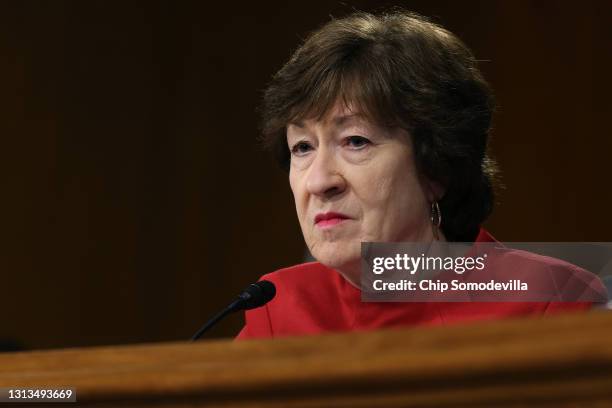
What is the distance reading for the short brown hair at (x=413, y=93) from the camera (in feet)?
4.94

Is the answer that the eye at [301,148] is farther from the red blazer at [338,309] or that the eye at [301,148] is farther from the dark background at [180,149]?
the dark background at [180,149]

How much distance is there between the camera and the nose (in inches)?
58.1

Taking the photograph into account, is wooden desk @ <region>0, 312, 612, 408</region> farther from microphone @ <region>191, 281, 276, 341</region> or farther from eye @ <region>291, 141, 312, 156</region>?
eye @ <region>291, 141, 312, 156</region>

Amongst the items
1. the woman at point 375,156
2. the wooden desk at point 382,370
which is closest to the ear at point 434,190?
the woman at point 375,156

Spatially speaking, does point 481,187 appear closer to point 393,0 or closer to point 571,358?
point 571,358

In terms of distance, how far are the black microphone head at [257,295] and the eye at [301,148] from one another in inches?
11.2

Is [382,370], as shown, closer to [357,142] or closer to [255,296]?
[255,296]

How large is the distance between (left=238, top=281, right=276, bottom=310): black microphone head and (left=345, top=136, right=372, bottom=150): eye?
0.28m

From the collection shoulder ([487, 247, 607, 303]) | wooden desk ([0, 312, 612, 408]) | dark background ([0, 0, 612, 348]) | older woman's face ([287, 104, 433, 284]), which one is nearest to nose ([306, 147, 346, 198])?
older woman's face ([287, 104, 433, 284])

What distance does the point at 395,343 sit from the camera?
571 mm

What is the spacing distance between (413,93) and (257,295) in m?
0.42

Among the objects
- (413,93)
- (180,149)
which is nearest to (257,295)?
(413,93)

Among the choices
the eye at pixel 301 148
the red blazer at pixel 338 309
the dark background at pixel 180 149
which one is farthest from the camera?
the dark background at pixel 180 149

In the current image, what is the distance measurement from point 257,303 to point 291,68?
0.45m
